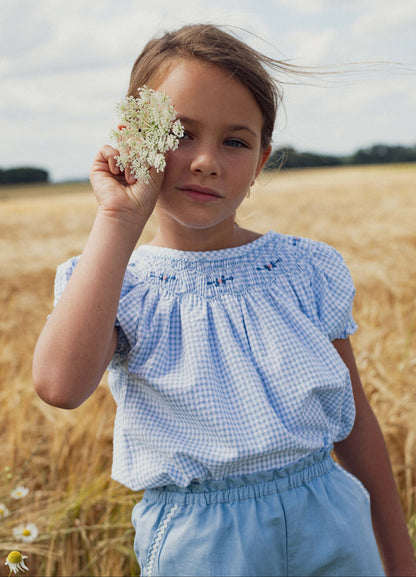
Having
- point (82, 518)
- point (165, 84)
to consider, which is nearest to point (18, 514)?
point (82, 518)

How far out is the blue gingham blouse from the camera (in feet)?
4.25

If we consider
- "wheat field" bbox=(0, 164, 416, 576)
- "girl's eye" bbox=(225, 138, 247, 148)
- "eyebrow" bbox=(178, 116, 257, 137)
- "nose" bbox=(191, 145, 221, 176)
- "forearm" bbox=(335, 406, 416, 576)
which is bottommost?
"wheat field" bbox=(0, 164, 416, 576)

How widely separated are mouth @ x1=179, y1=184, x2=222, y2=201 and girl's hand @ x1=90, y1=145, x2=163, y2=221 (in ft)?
0.20

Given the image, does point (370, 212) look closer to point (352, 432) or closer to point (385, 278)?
point (385, 278)

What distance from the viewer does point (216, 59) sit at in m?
1.33

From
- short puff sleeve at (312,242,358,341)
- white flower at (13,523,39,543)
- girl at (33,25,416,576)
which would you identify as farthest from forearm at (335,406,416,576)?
white flower at (13,523,39,543)

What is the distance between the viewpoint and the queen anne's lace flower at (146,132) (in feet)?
4.02

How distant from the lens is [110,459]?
2.52m

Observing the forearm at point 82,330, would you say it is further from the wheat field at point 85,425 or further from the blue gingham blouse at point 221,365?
the wheat field at point 85,425

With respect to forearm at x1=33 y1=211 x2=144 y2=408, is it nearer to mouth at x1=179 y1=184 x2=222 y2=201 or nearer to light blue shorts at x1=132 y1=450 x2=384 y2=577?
mouth at x1=179 y1=184 x2=222 y2=201

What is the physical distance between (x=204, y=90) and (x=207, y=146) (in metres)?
0.12

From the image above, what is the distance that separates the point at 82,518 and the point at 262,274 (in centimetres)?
115

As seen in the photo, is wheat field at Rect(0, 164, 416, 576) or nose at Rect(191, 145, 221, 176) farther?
wheat field at Rect(0, 164, 416, 576)

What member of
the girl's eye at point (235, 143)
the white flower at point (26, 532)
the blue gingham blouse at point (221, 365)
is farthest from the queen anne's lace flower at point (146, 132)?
the white flower at point (26, 532)
